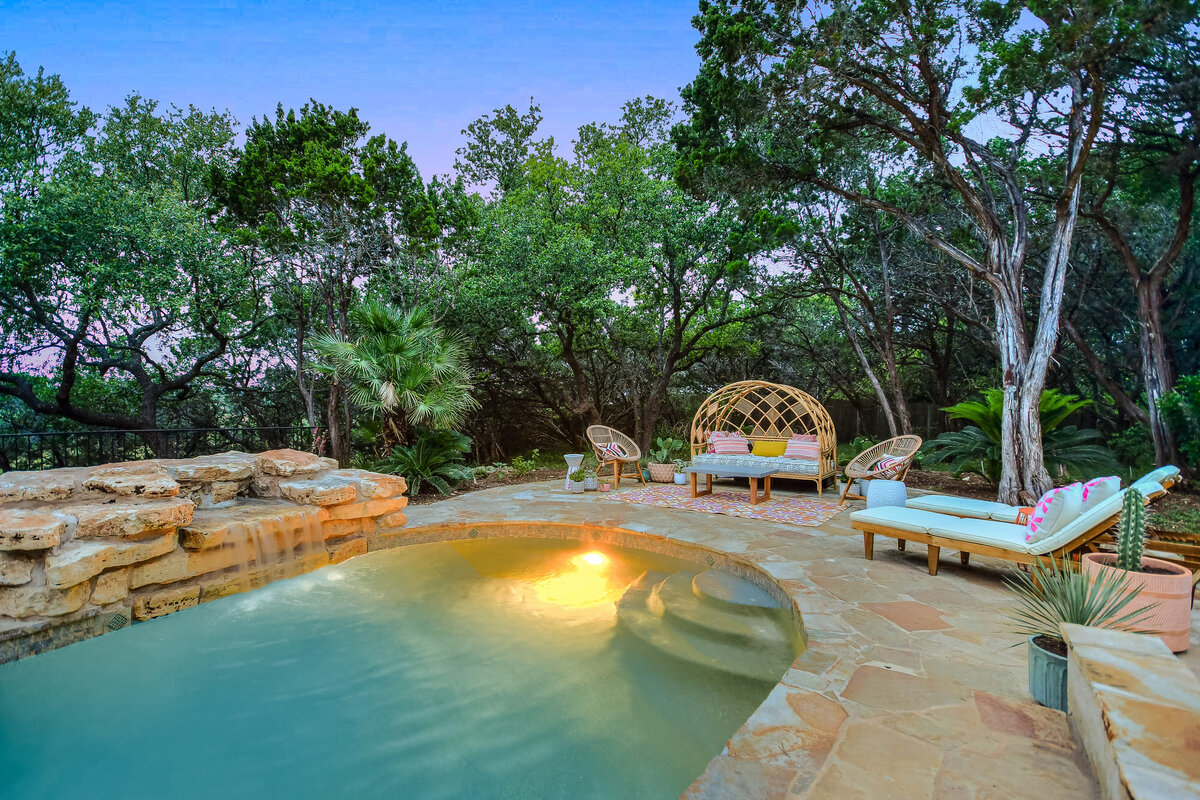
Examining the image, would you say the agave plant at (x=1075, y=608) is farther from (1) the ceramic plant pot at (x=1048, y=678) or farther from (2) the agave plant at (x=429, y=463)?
(2) the agave plant at (x=429, y=463)

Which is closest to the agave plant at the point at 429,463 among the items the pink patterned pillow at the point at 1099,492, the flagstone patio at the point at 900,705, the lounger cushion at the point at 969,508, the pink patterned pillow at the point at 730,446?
the pink patterned pillow at the point at 730,446

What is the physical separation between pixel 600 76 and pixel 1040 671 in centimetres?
1118

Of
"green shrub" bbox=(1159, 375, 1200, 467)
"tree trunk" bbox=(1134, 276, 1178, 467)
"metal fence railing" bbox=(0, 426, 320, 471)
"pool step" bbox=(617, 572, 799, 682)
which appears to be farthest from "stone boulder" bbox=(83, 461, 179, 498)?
"tree trunk" bbox=(1134, 276, 1178, 467)

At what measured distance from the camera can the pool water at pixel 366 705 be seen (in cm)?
210

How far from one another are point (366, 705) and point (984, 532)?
3780mm

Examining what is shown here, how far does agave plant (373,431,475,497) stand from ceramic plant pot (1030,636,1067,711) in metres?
5.86

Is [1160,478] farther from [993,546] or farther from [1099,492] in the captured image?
[993,546]

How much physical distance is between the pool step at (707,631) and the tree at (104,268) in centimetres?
850

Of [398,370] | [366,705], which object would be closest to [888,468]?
[366,705]

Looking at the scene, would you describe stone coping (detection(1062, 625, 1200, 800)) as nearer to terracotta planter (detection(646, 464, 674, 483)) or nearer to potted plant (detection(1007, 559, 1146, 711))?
potted plant (detection(1007, 559, 1146, 711))

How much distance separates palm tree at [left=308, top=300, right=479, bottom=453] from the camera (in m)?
6.65

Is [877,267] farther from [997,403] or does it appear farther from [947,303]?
[997,403]

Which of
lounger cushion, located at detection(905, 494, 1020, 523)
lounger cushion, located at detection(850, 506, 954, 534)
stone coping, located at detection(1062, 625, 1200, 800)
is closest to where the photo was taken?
stone coping, located at detection(1062, 625, 1200, 800)

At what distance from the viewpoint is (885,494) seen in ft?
13.3
